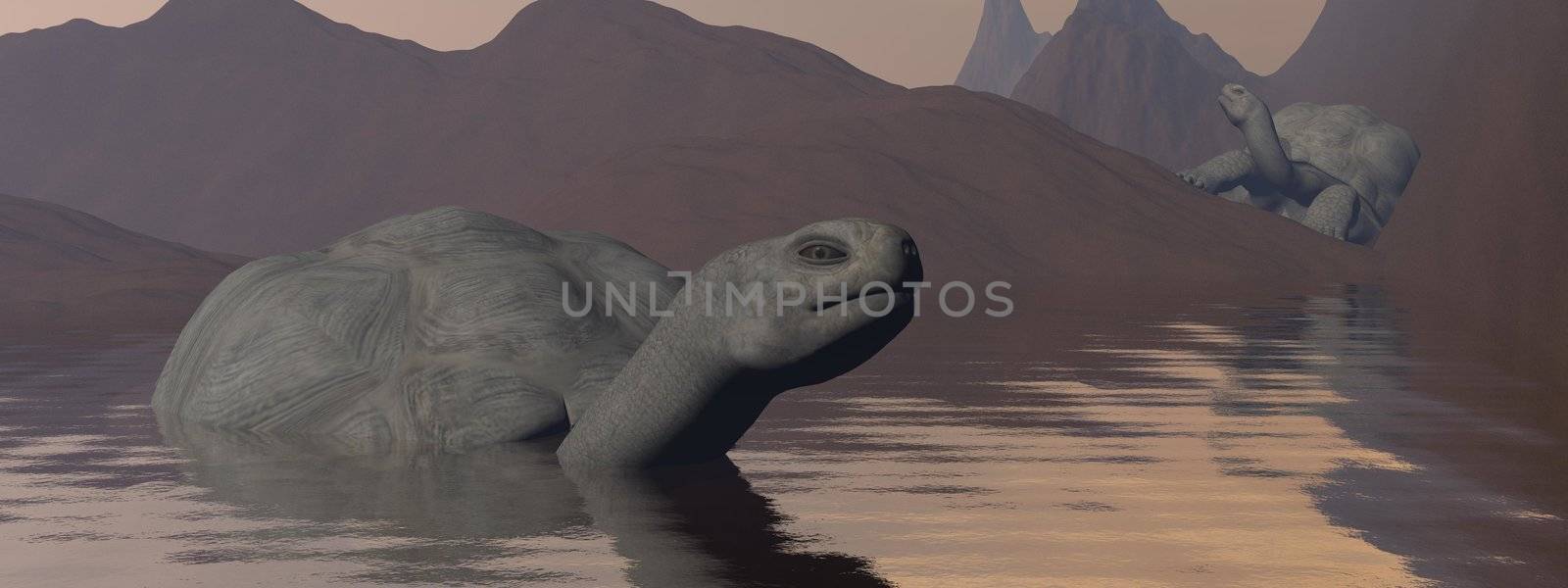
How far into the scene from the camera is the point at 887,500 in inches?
298

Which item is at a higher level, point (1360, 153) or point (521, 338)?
point (1360, 153)

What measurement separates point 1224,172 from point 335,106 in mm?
53440

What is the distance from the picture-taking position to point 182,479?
27.3 feet

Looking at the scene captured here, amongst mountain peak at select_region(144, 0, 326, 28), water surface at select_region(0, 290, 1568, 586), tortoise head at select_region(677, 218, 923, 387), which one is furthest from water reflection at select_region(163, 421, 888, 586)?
mountain peak at select_region(144, 0, 326, 28)

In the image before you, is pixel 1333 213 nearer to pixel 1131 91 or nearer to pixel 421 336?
pixel 421 336

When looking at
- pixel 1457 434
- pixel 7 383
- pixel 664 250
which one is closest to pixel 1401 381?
pixel 1457 434

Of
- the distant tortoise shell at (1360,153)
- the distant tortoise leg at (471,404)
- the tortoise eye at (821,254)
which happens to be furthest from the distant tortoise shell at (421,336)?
the distant tortoise shell at (1360,153)

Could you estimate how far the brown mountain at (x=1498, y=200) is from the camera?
78.4ft

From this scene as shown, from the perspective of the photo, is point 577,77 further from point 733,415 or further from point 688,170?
point 733,415

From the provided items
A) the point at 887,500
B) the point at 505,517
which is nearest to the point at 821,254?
the point at 887,500

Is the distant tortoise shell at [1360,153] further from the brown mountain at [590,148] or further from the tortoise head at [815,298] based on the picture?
the tortoise head at [815,298]

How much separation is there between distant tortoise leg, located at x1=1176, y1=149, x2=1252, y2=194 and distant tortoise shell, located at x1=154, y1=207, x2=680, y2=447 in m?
45.0

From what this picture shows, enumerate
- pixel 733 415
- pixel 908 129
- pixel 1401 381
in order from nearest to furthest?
1. pixel 733 415
2. pixel 1401 381
3. pixel 908 129

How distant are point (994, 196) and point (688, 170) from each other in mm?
10294
